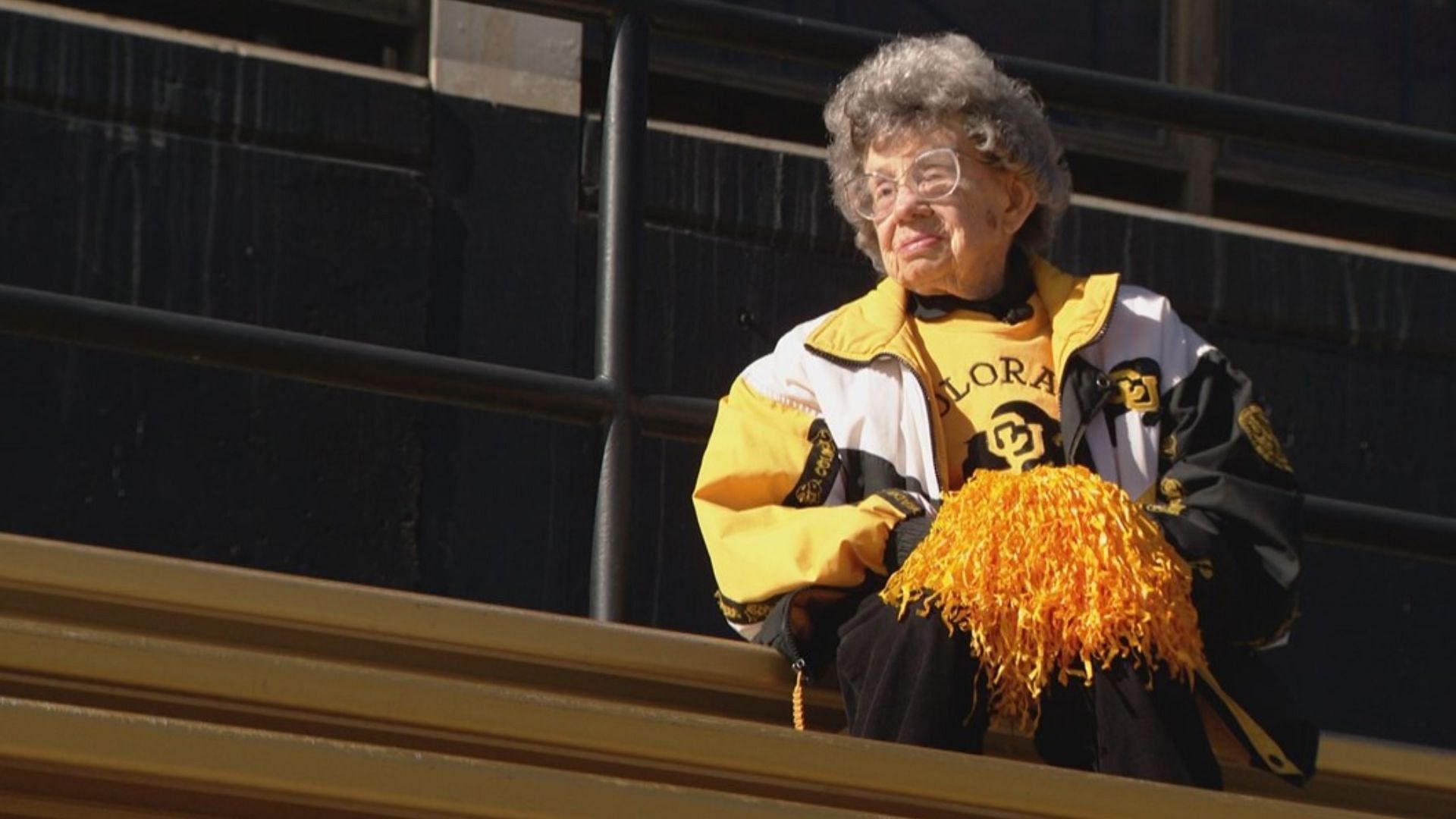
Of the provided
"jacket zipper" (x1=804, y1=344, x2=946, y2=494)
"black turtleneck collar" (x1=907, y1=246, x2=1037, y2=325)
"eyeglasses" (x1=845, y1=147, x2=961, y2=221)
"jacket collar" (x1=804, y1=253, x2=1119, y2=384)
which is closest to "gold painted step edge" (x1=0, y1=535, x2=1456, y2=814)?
"jacket zipper" (x1=804, y1=344, x2=946, y2=494)

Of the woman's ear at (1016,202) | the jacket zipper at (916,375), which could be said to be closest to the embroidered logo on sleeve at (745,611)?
the jacket zipper at (916,375)

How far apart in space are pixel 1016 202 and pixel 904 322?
0.88 ft

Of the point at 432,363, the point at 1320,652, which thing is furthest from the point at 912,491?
the point at 1320,652

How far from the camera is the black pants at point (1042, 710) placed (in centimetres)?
337

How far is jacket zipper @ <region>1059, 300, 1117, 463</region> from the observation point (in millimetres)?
3672

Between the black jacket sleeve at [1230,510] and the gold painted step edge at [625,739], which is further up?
the black jacket sleeve at [1230,510]

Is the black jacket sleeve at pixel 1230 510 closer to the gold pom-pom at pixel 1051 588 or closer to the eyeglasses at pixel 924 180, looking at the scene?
the gold pom-pom at pixel 1051 588

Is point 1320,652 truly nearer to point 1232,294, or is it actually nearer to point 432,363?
point 1232,294

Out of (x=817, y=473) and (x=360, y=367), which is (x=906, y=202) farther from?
(x=360, y=367)

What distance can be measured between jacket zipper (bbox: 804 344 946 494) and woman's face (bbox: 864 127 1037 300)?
0.17 metres

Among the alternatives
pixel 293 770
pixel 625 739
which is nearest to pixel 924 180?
pixel 625 739

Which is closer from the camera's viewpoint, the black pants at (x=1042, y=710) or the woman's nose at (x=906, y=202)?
the black pants at (x=1042, y=710)

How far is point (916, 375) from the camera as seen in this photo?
3.73 m

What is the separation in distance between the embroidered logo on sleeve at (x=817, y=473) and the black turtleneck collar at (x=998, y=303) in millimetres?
240
